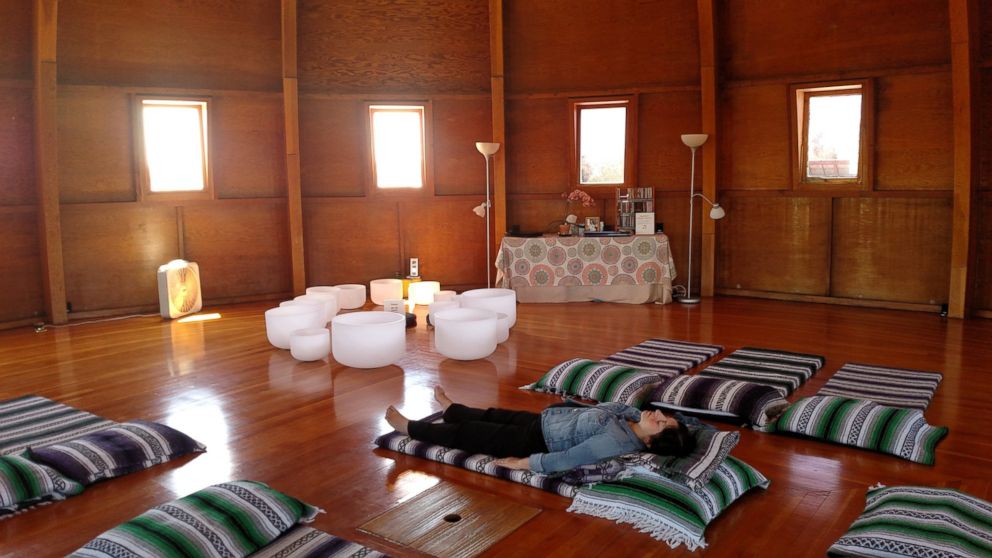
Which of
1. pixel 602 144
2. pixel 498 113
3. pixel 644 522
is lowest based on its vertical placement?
pixel 644 522

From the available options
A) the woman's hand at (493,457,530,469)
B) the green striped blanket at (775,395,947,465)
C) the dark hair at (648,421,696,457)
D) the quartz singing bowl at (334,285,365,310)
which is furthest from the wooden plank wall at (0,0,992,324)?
the woman's hand at (493,457,530,469)

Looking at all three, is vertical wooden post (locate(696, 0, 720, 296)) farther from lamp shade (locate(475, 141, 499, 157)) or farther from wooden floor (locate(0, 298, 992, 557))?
lamp shade (locate(475, 141, 499, 157))

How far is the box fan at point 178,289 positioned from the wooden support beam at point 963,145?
25.2 feet

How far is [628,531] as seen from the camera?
3.17 meters

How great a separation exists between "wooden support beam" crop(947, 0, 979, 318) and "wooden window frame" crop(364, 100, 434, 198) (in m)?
5.55

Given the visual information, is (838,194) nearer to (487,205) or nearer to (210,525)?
(487,205)

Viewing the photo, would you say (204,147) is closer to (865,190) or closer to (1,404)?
(1,404)

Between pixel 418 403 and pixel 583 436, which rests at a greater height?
pixel 583 436

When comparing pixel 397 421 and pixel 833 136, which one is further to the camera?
pixel 833 136

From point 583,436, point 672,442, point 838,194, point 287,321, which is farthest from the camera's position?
point 838,194

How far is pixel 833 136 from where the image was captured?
8344 millimetres

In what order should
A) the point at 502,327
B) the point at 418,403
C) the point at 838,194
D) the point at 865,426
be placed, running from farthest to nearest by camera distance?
the point at 838,194 < the point at 502,327 < the point at 418,403 < the point at 865,426

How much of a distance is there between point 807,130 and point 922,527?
21.3 ft

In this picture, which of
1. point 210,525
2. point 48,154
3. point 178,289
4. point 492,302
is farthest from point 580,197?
point 210,525
